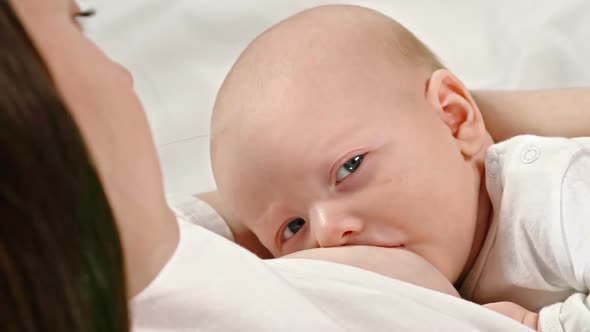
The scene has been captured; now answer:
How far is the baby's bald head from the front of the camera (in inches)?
34.5

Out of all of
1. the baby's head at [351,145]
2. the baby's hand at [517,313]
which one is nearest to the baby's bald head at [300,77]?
the baby's head at [351,145]

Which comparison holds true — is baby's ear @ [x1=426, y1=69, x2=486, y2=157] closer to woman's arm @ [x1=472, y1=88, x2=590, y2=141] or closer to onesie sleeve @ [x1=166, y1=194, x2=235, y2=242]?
woman's arm @ [x1=472, y1=88, x2=590, y2=141]

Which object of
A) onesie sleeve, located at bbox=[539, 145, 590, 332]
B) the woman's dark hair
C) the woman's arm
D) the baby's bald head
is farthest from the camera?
the woman's arm

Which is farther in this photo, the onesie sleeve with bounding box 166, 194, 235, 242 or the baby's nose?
the onesie sleeve with bounding box 166, 194, 235, 242

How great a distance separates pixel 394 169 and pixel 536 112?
33 cm

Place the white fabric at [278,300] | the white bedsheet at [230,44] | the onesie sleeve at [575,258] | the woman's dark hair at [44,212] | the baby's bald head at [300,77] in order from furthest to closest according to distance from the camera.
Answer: the white bedsheet at [230,44] → the baby's bald head at [300,77] → the onesie sleeve at [575,258] → the white fabric at [278,300] → the woman's dark hair at [44,212]

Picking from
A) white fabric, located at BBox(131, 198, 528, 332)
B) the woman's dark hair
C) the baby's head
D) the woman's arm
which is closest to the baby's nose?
the baby's head

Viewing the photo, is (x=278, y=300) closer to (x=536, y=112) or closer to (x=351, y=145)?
(x=351, y=145)

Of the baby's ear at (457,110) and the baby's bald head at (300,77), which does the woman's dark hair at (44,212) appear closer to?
the baby's bald head at (300,77)

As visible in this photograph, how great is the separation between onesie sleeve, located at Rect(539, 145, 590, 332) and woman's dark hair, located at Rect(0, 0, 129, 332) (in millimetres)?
565

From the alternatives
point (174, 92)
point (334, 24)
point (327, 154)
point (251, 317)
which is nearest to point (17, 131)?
point (251, 317)

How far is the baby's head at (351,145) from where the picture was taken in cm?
86

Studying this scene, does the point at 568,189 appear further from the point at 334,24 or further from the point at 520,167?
the point at 334,24

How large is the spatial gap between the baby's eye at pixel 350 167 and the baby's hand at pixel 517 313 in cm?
22
